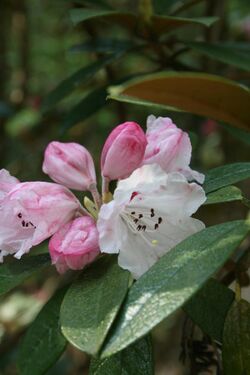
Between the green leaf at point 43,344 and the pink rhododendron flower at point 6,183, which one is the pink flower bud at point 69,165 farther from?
the green leaf at point 43,344

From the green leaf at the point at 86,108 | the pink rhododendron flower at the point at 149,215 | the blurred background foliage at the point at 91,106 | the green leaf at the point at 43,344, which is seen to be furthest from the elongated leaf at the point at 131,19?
the green leaf at the point at 43,344

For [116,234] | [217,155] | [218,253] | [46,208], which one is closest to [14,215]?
[46,208]

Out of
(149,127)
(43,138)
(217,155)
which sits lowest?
(217,155)

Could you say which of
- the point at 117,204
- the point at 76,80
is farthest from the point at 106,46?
the point at 117,204

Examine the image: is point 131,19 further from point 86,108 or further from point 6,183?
point 6,183

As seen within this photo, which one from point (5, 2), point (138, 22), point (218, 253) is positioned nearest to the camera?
point (218, 253)

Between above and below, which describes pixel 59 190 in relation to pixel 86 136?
above

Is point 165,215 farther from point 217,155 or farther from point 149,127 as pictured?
point 217,155

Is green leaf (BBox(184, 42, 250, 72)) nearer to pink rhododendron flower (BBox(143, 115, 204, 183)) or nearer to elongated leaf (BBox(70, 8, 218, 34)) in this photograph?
elongated leaf (BBox(70, 8, 218, 34))
